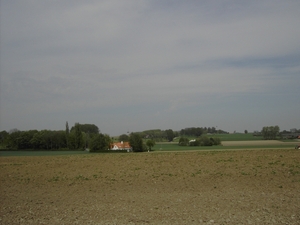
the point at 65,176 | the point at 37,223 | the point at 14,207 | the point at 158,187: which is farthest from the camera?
the point at 65,176

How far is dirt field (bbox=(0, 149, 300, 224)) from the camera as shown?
10.9 meters

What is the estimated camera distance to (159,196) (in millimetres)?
14094

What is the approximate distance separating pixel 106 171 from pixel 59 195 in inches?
298

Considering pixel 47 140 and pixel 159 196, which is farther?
pixel 47 140

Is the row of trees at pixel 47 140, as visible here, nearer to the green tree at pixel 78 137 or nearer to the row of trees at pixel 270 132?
the green tree at pixel 78 137

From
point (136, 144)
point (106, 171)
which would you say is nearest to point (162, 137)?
point (136, 144)

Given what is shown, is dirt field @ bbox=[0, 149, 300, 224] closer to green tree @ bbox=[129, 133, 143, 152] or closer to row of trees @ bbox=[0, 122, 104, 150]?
green tree @ bbox=[129, 133, 143, 152]

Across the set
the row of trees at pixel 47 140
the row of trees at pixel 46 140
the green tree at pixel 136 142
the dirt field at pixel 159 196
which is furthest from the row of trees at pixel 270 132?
the dirt field at pixel 159 196

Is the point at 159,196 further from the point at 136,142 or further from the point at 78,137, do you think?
the point at 78,137

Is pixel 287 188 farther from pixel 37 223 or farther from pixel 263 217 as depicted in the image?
pixel 37 223

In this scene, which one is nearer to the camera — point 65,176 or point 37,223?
point 37,223

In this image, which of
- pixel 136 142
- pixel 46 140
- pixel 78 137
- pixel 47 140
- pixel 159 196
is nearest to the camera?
pixel 159 196

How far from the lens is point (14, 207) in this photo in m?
13.0

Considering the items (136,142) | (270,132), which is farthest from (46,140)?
(270,132)
